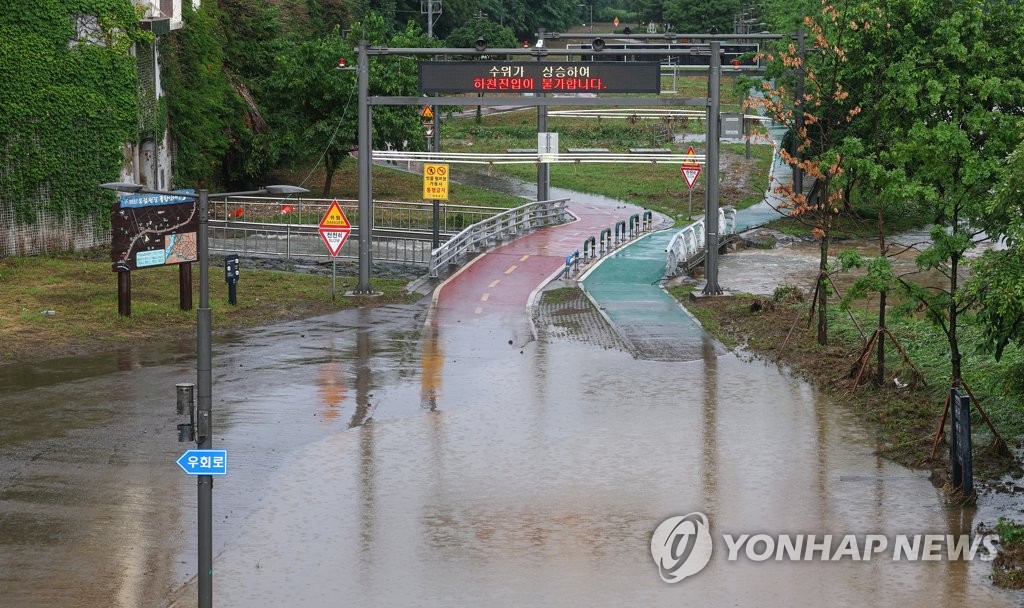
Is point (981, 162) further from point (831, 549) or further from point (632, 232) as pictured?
point (632, 232)

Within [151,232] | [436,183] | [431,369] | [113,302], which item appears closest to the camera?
[431,369]

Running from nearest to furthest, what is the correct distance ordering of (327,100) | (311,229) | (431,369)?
(431,369), (311,229), (327,100)

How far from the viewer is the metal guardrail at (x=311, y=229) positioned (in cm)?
4209

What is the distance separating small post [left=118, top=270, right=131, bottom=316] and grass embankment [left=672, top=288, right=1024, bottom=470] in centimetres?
1458

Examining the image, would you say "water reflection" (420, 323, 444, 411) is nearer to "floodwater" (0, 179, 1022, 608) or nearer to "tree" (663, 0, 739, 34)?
"floodwater" (0, 179, 1022, 608)

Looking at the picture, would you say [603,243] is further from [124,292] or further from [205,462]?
[205,462]

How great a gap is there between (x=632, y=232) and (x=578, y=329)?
1613 cm

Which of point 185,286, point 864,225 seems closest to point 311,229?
point 185,286

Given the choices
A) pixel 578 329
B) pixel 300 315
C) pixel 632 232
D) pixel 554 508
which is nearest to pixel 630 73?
pixel 578 329

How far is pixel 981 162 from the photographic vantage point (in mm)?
19859

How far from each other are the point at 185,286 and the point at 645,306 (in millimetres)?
12387

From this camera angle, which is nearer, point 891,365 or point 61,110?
point 891,365

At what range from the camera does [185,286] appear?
106 feet
